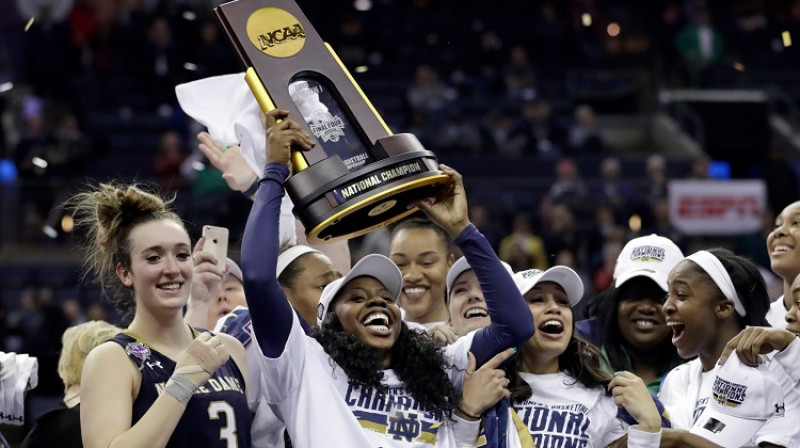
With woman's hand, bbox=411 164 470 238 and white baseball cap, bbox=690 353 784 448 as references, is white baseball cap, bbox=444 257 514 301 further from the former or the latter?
white baseball cap, bbox=690 353 784 448

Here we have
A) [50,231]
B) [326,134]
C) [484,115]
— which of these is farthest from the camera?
[484,115]

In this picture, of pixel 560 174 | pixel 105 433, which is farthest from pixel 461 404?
pixel 560 174

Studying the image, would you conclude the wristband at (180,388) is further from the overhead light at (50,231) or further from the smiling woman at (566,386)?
the overhead light at (50,231)

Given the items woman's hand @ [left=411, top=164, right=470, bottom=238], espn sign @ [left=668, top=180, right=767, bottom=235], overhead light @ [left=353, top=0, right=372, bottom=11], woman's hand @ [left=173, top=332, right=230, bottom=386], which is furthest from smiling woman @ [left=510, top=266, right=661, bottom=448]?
overhead light @ [left=353, top=0, right=372, bottom=11]

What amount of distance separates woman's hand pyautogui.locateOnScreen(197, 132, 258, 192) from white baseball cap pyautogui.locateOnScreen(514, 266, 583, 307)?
3.90 feet

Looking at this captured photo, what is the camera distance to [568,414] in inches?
162

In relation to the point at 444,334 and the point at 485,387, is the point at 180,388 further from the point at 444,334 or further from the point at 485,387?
the point at 444,334

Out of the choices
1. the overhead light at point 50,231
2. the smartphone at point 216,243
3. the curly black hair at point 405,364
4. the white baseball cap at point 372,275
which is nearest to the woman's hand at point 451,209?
the white baseball cap at point 372,275

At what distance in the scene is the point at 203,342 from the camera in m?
3.69

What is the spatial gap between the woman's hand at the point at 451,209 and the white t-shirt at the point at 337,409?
50cm

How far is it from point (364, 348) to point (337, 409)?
0.73ft

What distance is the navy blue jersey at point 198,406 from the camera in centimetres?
371

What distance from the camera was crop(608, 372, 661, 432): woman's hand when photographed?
3.97 m

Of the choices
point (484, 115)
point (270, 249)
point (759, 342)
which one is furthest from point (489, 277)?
point (484, 115)
